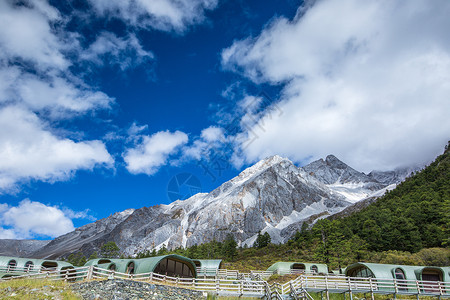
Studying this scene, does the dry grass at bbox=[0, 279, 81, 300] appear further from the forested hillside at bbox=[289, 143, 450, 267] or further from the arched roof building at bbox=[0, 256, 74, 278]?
the forested hillside at bbox=[289, 143, 450, 267]

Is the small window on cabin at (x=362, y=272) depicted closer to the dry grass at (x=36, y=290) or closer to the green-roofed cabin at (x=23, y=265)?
the dry grass at (x=36, y=290)

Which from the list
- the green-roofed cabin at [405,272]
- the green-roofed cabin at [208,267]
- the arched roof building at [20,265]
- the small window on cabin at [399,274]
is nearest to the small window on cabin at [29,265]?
the arched roof building at [20,265]

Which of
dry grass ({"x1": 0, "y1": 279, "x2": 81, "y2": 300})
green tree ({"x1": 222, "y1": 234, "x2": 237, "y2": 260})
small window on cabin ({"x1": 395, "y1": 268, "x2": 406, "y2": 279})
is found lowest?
dry grass ({"x1": 0, "y1": 279, "x2": 81, "y2": 300})

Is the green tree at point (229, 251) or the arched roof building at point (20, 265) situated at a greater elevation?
the green tree at point (229, 251)

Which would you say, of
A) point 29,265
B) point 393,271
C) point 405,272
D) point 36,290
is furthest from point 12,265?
point 405,272

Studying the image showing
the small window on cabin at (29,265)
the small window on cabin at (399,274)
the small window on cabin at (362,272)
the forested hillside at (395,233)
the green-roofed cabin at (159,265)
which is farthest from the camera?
the forested hillside at (395,233)

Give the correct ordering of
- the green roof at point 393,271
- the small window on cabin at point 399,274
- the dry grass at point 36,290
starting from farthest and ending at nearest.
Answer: the small window on cabin at point 399,274 → the green roof at point 393,271 → the dry grass at point 36,290

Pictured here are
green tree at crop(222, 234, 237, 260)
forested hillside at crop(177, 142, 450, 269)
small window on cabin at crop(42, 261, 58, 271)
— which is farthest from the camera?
green tree at crop(222, 234, 237, 260)

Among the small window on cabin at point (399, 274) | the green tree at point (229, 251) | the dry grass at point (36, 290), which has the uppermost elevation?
the green tree at point (229, 251)

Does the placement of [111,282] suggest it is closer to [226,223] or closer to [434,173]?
[434,173]

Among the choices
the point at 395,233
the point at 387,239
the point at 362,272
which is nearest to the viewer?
the point at 362,272

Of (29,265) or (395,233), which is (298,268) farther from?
(29,265)

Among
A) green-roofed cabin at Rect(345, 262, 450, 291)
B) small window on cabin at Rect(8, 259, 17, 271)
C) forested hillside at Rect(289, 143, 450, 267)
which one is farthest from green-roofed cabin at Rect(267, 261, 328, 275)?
small window on cabin at Rect(8, 259, 17, 271)

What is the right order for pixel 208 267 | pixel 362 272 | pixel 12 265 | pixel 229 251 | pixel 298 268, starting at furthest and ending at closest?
pixel 229 251 → pixel 298 268 → pixel 208 267 → pixel 12 265 → pixel 362 272
